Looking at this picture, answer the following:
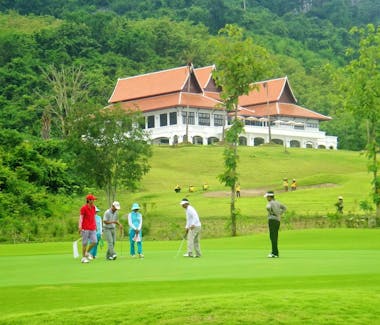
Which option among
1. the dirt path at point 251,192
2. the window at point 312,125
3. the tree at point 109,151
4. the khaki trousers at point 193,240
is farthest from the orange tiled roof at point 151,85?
the khaki trousers at point 193,240

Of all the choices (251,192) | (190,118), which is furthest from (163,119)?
(251,192)

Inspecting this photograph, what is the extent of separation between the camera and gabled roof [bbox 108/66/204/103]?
97375mm

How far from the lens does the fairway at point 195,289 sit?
1296 centimetres

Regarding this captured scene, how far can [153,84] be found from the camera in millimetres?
100125

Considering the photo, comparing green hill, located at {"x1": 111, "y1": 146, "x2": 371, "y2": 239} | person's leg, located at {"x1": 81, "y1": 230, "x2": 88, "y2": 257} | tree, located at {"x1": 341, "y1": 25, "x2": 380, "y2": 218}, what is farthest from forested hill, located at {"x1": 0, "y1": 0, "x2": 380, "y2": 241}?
person's leg, located at {"x1": 81, "y1": 230, "x2": 88, "y2": 257}

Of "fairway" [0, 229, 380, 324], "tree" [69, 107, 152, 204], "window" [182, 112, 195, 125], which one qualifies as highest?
"window" [182, 112, 195, 125]

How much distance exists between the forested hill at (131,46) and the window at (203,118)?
9.49m

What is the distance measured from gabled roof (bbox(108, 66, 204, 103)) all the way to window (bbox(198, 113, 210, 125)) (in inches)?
113

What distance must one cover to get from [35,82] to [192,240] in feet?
269

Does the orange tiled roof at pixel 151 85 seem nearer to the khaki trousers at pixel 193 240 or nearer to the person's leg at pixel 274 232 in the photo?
the khaki trousers at pixel 193 240

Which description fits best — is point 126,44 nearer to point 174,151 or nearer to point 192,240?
point 174,151

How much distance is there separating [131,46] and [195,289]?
107m

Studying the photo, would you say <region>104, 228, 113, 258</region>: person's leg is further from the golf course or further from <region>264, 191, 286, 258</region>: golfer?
<region>264, 191, 286, 258</region>: golfer

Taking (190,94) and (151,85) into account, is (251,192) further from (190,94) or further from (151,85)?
(151,85)
